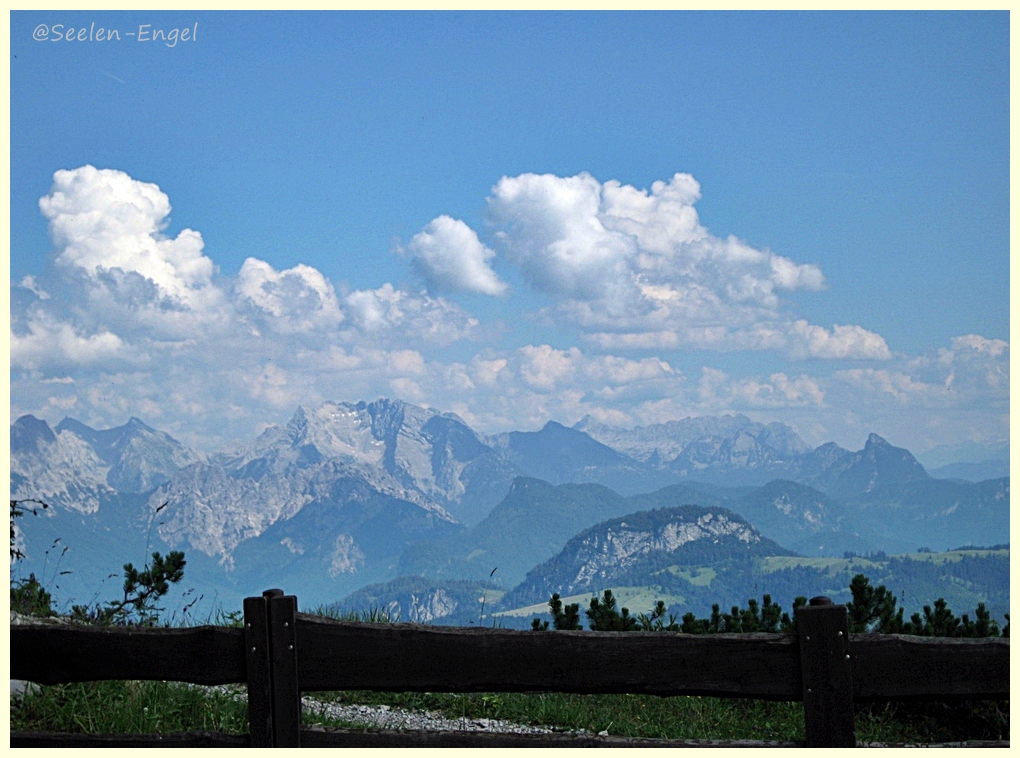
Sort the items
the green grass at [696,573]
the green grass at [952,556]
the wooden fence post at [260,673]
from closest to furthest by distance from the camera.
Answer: the wooden fence post at [260,673], the green grass at [952,556], the green grass at [696,573]

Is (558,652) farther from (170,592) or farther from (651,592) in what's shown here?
(651,592)

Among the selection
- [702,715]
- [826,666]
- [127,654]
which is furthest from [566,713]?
[127,654]

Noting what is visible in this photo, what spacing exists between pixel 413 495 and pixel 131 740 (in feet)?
557

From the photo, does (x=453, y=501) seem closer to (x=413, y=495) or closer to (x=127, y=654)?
(x=413, y=495)

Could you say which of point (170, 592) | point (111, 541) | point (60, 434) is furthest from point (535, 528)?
point (170, 592)

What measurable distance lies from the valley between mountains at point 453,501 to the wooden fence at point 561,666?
12647 centimetres

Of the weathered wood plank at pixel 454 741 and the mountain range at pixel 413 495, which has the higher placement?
the mountain range at pixel 413 495

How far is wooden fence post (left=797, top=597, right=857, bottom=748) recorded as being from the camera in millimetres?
4336

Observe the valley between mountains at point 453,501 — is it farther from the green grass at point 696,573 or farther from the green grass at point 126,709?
the green grass at point 126,709

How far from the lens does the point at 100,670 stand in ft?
15.5

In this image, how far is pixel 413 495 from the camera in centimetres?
17275

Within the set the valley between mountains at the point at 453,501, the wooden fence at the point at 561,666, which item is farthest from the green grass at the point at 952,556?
the wooden fence at the point at 561,666

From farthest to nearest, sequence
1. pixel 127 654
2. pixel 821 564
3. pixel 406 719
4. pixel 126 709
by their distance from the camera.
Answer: pixel 821 564 → pixel 406 719 → pixel 126 709 → pixel 127 654

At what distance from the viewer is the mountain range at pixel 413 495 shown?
521 feet
